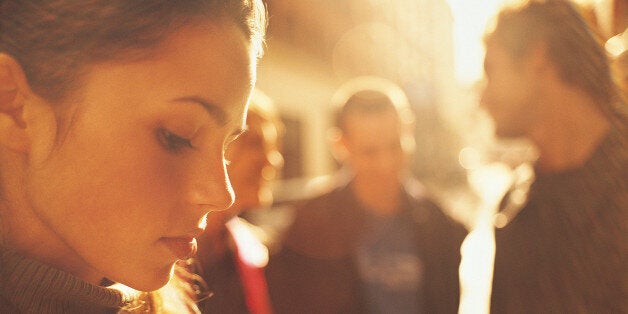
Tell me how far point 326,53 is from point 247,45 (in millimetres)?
11382

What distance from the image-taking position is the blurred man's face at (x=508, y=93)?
1.88m

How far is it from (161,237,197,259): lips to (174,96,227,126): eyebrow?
0.20 meters

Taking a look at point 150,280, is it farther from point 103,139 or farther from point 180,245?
point 103,139

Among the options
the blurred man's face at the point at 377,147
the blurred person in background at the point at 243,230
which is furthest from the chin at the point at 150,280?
the blurred man's face at the point at 377,147

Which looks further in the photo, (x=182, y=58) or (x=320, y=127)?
(x=320, y=127)

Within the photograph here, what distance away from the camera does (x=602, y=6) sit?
Result: 131 centimetres

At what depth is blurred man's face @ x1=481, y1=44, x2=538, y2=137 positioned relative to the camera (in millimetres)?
1877

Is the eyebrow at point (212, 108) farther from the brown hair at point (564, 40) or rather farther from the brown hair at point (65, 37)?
the brown hair at point (564, 40)

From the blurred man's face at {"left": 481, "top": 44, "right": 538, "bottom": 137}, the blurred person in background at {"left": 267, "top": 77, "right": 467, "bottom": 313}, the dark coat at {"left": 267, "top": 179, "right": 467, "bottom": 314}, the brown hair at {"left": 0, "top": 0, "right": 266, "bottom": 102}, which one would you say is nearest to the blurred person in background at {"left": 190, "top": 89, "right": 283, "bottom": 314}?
the dark coat at {"left": 267, "top": 179, "right": 467, "bottom": 314}

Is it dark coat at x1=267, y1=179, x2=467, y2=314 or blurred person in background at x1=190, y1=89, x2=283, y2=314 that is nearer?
blurred person in background at x1=190, y1=89, x2=283, y2=314

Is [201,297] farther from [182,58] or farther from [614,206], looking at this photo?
[614,206]

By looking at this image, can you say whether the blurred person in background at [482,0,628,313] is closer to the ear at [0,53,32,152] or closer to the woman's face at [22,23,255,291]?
the woman's face at [22,23,255,291]

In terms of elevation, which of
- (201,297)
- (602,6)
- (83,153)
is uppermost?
(602,6)

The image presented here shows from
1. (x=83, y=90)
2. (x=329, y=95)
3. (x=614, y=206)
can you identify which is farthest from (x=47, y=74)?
(x=329, y=95)
